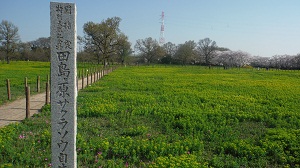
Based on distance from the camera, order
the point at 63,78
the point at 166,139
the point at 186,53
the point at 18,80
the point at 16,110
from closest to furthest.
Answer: the point at 63,78
the point at 166,139
the point at 16,110
the point at 18,80
the point at 186,53

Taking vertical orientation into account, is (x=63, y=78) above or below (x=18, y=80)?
above

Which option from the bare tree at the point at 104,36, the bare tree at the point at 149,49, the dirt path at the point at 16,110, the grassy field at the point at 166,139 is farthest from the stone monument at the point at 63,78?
the bare tree at the point at 149,49

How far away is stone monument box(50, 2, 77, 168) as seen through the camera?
460cm

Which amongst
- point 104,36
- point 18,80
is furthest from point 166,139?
point 104,36

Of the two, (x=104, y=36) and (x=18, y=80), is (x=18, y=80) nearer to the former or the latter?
(x=18, y=80)

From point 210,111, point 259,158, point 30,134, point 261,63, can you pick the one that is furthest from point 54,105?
point 261,63

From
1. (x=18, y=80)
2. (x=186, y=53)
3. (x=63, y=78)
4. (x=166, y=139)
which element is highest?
(x=186, y=53)

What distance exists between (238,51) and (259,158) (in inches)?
4079

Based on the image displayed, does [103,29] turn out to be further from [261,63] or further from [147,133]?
[261,63]

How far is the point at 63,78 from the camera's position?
4637 mm

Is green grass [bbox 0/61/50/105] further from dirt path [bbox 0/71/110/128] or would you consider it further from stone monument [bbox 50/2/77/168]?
stone monument [bbox 50/2/77/168]

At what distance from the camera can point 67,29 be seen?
4625 millimetres

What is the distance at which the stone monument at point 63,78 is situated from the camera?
15.1 feet

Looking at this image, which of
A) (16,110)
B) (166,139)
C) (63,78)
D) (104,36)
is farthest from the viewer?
(104,36)
